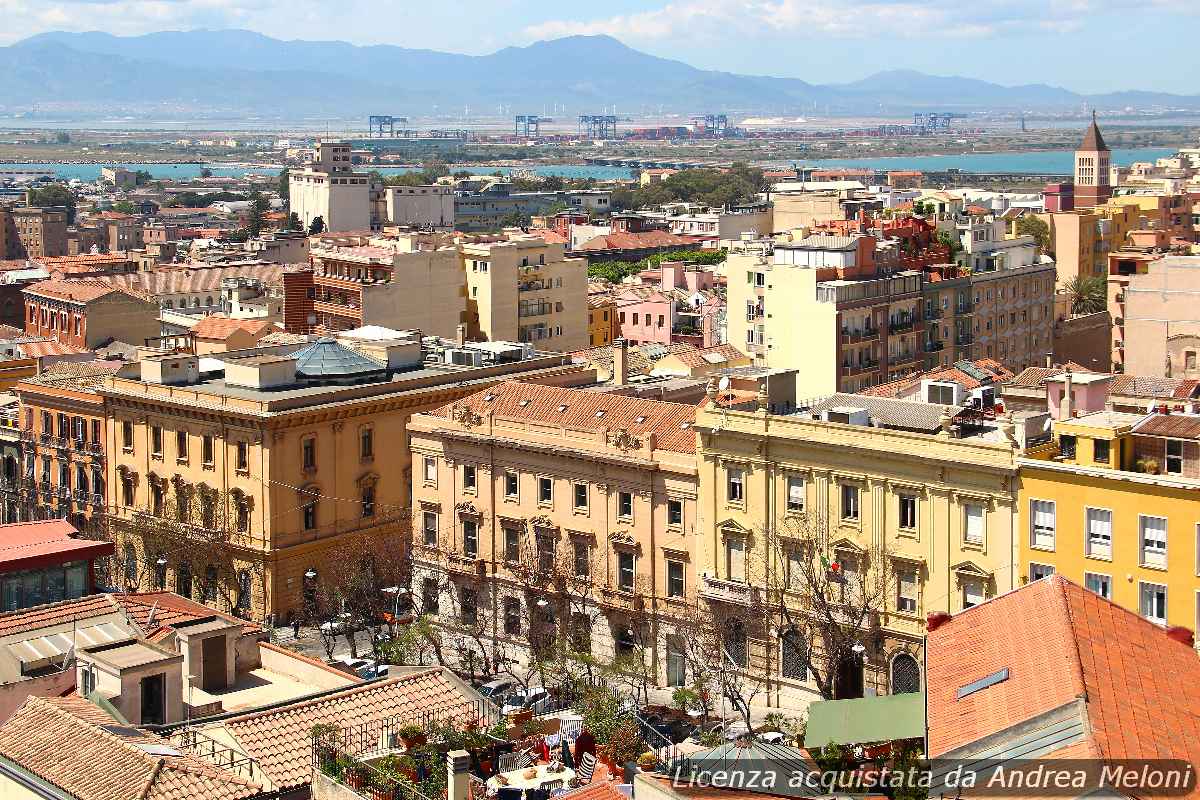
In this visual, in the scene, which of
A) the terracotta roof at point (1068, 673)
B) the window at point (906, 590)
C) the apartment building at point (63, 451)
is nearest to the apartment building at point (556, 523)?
the window at point (906, 590)

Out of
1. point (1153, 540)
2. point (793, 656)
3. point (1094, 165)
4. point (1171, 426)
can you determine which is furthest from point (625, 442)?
point (1094, 165)

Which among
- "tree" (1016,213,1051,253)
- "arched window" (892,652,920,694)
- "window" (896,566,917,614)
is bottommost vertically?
"arched window" (892,652,920,694)

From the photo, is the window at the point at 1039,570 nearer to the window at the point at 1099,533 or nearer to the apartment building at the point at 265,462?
the window at the point at 1099,533

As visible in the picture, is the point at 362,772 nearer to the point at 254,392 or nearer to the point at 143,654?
the point at 143,654

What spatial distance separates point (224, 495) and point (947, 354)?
118 feet

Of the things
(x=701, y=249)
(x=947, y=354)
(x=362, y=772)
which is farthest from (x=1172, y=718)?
(x=701, y=249)

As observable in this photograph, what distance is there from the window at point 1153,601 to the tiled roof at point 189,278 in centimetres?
8215

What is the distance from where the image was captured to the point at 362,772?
2622cm

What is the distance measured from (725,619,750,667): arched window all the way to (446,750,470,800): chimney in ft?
102

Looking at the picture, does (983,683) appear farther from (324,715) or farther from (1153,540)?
(1153,540)

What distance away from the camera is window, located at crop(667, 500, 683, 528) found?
58.6 meters

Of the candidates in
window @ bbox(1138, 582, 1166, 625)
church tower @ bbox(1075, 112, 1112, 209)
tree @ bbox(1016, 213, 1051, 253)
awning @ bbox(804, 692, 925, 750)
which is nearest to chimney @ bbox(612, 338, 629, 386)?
window @ bbox(1138, 582, 1166, 625)

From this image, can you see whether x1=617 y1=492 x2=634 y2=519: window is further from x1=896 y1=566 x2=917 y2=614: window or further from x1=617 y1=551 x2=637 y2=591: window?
x1=896 y1=566 x2=917 y2=614: window

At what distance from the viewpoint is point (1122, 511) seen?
47969 mm
